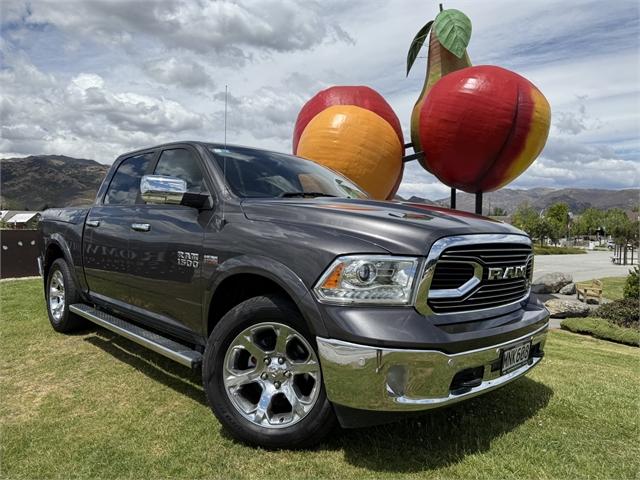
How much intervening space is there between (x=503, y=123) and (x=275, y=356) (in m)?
8.10

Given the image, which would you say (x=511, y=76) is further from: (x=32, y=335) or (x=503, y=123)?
(x=32, y=335)

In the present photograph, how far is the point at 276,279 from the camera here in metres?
2.87

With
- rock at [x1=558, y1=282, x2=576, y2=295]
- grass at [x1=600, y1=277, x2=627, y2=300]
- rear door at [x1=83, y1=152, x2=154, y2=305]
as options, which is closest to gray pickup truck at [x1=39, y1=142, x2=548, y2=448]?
rear door at [x1=83, y1=152, x2=154, y2=305]

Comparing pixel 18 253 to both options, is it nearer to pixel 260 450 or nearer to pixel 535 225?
pixel 260 450

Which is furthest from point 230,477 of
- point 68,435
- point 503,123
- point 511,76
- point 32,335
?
point 511,76

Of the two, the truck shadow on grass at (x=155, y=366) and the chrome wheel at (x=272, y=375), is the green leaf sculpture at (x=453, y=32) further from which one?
the chrome wheel at (x=272, y=375)

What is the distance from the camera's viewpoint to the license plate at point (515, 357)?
296cm

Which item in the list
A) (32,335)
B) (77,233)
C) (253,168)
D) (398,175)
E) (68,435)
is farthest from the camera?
(398,175)

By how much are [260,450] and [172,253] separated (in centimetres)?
154

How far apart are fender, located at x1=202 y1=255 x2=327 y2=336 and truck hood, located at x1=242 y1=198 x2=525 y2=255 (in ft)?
0.94

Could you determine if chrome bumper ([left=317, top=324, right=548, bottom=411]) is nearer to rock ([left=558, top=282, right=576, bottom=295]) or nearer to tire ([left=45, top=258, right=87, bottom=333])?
tire ([left=45, top=258, right=87, bottom=333])

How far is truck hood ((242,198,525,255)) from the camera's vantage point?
2.68m

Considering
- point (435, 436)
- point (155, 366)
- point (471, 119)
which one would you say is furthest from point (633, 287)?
point (155, 366)

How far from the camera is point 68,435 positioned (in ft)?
10.6
